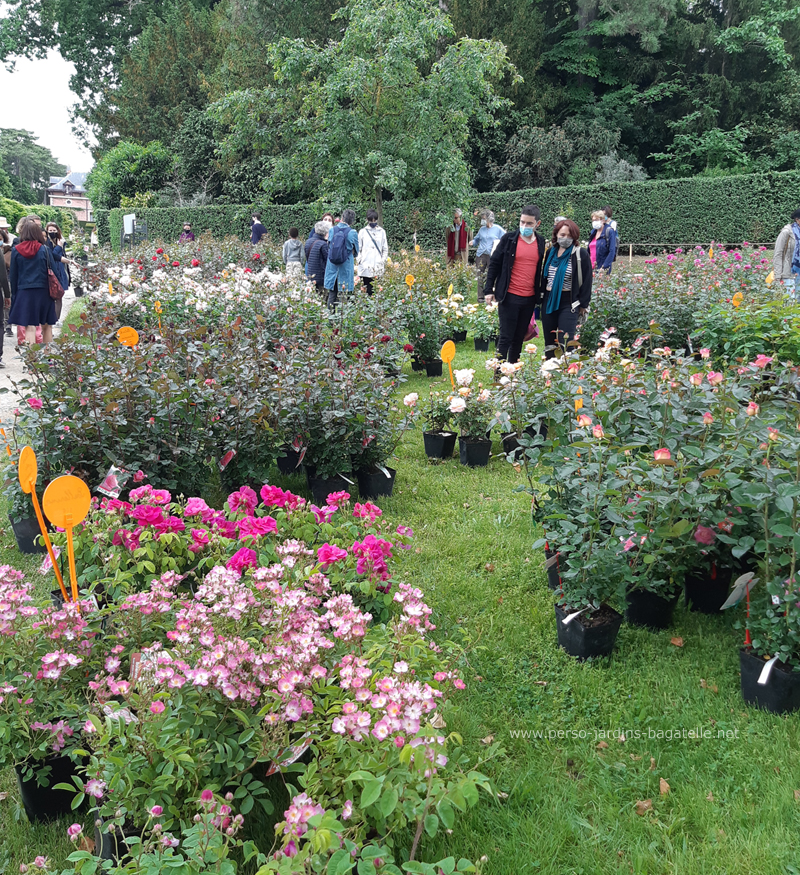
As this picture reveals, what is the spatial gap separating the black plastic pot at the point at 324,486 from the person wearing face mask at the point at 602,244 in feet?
21.1

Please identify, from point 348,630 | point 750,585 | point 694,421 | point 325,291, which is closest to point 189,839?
point 348,630

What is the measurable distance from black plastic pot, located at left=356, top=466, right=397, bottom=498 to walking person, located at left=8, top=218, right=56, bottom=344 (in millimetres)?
5290

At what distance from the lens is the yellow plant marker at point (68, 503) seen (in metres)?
2.07

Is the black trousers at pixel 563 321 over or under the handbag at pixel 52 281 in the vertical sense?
under

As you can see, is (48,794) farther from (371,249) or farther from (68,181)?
(68,181)

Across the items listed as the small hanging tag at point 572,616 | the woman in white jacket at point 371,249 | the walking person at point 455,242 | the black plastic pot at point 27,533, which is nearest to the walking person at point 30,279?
the woman in white jacket at point 371,249

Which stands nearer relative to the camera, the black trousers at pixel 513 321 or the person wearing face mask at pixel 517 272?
the person wearing face mask at pixel 517 272

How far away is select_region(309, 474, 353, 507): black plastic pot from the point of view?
4.30 metres

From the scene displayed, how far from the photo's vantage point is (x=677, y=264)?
30.1 feet

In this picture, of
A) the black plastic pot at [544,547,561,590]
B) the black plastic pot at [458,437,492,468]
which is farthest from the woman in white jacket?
the black plastic pot at [544,547,561,590]

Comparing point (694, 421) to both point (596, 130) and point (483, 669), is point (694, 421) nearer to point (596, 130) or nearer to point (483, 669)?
point (483, 669)

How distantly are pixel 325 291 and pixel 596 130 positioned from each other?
61.8ft

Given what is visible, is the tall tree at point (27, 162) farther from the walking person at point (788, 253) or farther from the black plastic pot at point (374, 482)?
the black plastic pot at point (374, 482)

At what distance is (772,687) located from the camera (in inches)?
93.8
